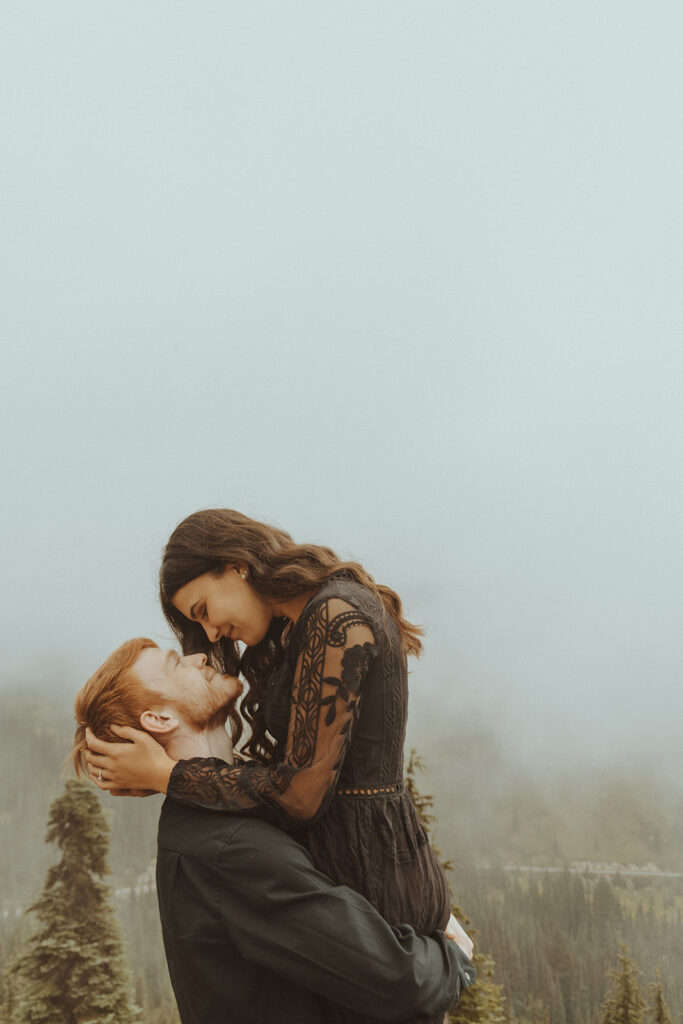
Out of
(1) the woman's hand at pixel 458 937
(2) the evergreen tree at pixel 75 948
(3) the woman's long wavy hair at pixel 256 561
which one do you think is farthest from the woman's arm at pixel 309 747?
(2) the evergreen tree at pixel 75 948

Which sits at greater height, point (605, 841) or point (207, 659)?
point (207, 659)

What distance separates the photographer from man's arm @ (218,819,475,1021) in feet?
5.25

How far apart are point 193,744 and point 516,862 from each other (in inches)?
147

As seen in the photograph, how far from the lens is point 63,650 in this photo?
5355mm

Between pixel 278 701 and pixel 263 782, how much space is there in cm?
23

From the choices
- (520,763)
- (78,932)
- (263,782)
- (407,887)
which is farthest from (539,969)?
(263,782)

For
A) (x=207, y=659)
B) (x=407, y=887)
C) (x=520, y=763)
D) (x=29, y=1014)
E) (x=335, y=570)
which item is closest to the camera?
(x=407, y=887)

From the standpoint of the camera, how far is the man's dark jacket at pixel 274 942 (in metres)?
1.61

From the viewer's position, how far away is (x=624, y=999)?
14.4ft

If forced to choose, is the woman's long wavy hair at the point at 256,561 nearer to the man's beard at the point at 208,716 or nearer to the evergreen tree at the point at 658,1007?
the man's beard at the point at 208,716

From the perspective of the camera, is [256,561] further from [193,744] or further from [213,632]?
[193,744]

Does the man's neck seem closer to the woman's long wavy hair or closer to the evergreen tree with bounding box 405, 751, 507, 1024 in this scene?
the woman's long wavy hair

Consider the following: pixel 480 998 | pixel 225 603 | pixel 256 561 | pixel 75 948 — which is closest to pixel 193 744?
pixel 225 603

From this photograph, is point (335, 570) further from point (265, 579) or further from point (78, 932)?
point (78, 932)
